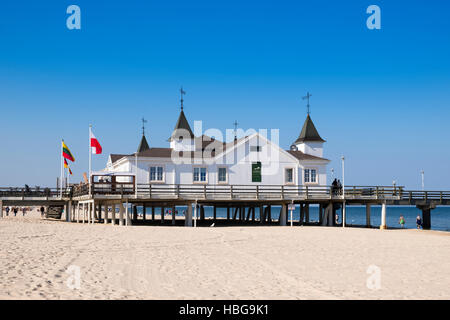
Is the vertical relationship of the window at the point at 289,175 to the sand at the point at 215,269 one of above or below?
above

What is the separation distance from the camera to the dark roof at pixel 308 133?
40.5 metres

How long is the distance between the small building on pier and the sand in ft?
44.2

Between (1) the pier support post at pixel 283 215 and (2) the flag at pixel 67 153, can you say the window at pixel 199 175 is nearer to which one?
(1) the pier support post at pixel 283 215

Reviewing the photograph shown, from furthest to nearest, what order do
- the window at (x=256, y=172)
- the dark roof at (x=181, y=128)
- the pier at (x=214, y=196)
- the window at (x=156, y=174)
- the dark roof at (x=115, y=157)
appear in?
the dark roof at (x=181, y=128) < the dark roof at (x=115, y=157) < the window at (x=256, y=172) < the window at (x=156, y=174) < the pier at (x=214, y=196)

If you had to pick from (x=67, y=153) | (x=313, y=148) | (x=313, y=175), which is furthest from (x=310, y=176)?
(x=67, y=153)

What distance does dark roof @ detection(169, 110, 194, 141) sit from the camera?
40756 millimetres

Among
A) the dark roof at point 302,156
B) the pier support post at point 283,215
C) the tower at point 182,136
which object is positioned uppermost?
the tower at point 182,136

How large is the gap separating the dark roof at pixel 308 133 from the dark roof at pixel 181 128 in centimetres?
891

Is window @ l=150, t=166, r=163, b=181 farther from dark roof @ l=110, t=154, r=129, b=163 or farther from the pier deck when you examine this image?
dark roof @ l=110, t=154, r=129, b=163

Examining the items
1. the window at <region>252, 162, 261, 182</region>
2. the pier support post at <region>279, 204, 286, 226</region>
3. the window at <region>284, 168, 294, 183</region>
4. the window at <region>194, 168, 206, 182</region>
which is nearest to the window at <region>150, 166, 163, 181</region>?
the window at <region>194, 168, 206, 182</region>

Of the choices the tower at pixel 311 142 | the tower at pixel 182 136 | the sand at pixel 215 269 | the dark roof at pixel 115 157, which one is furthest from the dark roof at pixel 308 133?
the sand at pixel 215 269

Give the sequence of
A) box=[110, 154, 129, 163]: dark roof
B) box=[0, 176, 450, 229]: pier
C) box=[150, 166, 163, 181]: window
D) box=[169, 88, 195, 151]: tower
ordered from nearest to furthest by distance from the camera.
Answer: box=[0, 176, 450, 229]: pier < box=[150, 166, 163, 181]: window < box=[110, 154, 129, 163]: dark roof < box=[169, 88, 195, 151]: tower
